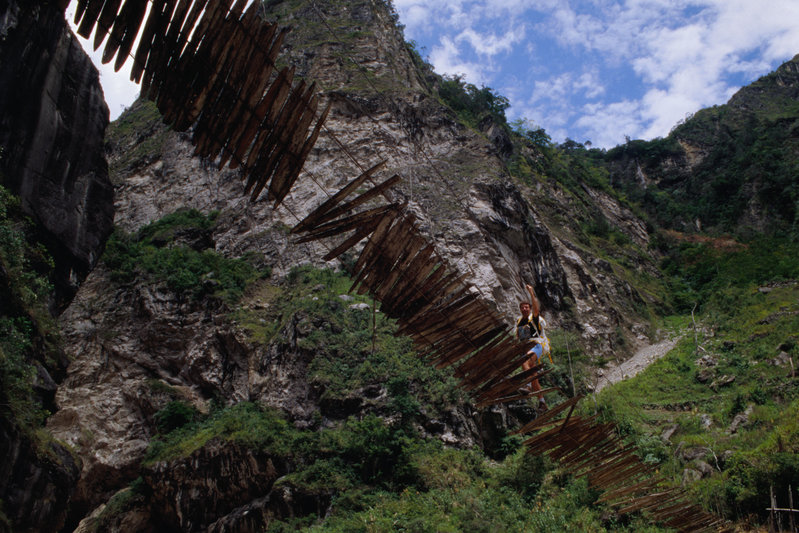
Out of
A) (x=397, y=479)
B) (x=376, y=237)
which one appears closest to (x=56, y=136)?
(x=397, y=479)

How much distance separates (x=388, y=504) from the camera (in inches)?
360

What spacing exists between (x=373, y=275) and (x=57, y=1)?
1.54m

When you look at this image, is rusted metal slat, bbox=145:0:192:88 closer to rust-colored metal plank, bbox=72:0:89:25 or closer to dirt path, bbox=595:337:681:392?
rust-colored metal plank, bbox=72:0:89:25

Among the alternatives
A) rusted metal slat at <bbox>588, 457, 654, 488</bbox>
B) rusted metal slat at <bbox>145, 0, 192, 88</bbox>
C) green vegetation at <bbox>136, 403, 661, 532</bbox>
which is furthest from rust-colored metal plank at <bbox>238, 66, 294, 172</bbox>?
green vegetation at <bbox>136, 403, 661, 532</bbox>

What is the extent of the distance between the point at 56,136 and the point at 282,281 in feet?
23.8

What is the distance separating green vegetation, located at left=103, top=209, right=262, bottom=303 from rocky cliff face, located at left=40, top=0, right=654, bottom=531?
0.40 m

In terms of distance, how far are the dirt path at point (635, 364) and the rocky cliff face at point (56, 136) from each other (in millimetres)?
15690

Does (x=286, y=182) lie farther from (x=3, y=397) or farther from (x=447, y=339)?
(x=3, y=397)

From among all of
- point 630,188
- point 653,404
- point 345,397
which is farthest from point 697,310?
point 630,188

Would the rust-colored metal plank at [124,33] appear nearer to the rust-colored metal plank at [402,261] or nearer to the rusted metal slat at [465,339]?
the rust-colored metal plank at [402,261]

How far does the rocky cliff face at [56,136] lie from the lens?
12477 mm

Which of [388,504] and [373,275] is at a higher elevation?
[373,275]

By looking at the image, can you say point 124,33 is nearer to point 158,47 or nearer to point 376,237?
point 158,47

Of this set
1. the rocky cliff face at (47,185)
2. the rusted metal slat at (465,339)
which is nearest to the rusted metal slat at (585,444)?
the rusted metal slat at (465,339)
